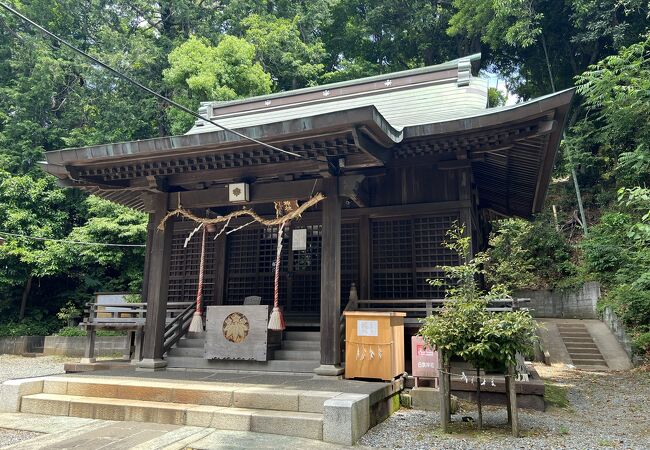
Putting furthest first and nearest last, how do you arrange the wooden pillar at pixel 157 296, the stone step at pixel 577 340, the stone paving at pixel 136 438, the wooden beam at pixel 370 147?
1. the stone step at pixel 577 340
2. the wooden pillar at pixel 157 296
3. the wooden beam at pixel 370 147
4. the stone paving at pixel 136 438

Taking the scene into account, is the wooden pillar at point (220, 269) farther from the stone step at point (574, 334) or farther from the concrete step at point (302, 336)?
the stone step at point (574, 334)

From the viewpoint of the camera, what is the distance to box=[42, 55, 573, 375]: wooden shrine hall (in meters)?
6.82

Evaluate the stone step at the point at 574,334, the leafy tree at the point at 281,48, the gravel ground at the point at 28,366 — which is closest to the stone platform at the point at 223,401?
the gravel ground at the point at 28,366

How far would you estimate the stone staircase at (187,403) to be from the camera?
5191mm

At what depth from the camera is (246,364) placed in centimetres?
778

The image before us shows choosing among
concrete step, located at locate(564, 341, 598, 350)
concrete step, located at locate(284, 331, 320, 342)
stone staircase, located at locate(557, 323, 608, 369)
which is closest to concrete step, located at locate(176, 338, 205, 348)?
concrete step, located at locate(284, 331, 320, 342)

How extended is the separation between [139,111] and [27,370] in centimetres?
1427

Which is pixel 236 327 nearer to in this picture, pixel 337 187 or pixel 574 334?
pixel 337 187

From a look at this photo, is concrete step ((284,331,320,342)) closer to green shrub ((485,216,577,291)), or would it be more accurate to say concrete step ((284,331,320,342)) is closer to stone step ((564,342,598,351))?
stone step ((564,342,598,351))

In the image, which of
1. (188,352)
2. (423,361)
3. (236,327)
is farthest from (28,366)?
(423,361)

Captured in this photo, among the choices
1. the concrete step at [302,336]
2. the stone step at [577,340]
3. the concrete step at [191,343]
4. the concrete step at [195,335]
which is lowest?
the stone step at [577,340]

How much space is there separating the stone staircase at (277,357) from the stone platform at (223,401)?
1.35 ft

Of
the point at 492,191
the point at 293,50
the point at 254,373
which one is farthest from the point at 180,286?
the point at 293,50

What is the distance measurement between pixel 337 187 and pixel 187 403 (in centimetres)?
399
